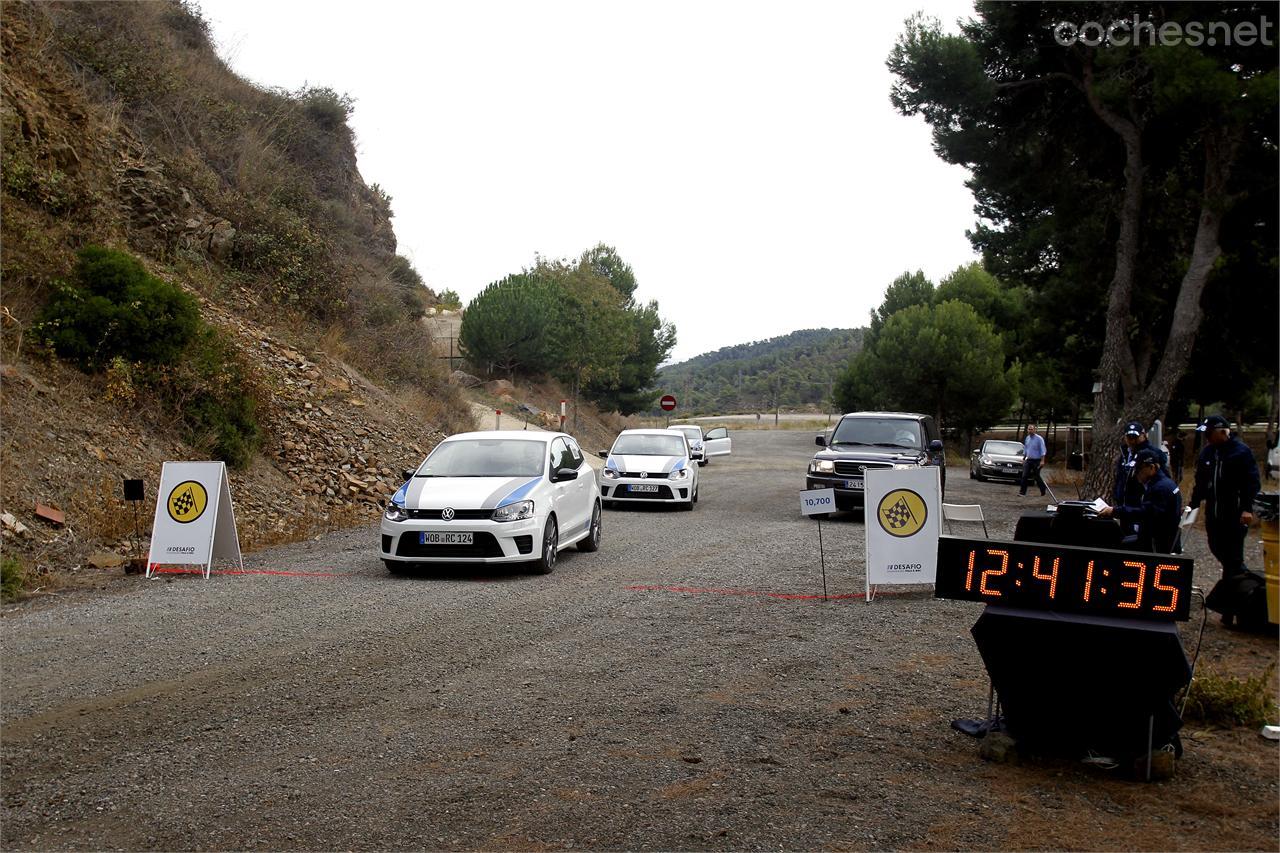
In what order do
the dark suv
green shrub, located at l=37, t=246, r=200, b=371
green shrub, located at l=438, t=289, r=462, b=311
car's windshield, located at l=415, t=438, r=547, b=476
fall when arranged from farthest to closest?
green shrub, located at l=438, t=289, r=462, b=311 → the dark suv → green shrub, located at l=37, t=246, r=200, b=371 → car's windshield, located at l=415, t=438, r=547, b=476

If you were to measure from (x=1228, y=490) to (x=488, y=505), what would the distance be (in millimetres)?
7273

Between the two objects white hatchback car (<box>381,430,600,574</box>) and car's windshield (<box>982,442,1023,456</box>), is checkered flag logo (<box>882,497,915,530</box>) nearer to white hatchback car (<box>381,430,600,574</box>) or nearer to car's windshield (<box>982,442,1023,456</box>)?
white hatchback car (<box>381,430,600,574</box>)

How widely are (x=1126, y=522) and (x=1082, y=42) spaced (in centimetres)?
1644

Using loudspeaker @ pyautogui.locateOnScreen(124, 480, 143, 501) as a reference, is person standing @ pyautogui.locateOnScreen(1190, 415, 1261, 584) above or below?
Result: above

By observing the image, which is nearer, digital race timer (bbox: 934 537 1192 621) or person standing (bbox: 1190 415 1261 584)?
digital race timer (bbox: 934 537 1192 621)

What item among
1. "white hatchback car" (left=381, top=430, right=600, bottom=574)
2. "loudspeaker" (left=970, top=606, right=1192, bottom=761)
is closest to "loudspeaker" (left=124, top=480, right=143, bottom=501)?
"white hatchback car" (left=381, top=430, right=600, bottom=574)

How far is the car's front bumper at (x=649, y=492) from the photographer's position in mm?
20625

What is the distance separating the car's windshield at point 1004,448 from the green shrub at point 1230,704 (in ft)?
102

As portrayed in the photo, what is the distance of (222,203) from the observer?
2280cm

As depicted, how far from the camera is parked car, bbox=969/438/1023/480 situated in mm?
35531

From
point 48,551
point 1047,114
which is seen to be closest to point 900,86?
point 1047,114

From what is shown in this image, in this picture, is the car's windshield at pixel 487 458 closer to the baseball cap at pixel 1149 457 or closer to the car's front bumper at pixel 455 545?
the car's front bumper at pixel 455 545

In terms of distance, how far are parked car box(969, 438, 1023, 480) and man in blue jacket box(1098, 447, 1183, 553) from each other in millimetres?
28186

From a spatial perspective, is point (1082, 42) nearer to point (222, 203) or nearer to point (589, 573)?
point (589, 573)
